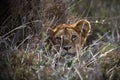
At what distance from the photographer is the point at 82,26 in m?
9.66

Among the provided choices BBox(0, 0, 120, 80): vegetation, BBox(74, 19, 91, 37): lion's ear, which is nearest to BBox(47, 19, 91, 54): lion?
BBox(74, 19, 91, 37): lion's ear

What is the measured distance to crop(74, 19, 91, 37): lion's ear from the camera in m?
9.81

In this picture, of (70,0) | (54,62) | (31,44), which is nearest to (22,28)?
(31,44)

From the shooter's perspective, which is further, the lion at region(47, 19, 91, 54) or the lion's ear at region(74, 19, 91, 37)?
the lion's ear at region(74, 19, 91, 37)

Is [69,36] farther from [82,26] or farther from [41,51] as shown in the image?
[41,51]

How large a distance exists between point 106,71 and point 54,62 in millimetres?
678

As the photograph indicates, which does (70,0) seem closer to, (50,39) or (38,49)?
(50,39)

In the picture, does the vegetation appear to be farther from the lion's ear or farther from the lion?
the lion's ear

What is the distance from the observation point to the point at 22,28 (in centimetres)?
927

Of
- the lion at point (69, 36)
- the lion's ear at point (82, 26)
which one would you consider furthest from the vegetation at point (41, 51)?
the lion's ear at point (82, 26)

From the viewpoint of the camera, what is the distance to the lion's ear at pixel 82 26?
981 cm

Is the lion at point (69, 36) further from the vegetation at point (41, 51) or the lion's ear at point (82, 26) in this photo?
the vegetation at point (41, 51)

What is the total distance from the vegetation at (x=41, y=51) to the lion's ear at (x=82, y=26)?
361 millimetres

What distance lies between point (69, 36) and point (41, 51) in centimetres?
106
